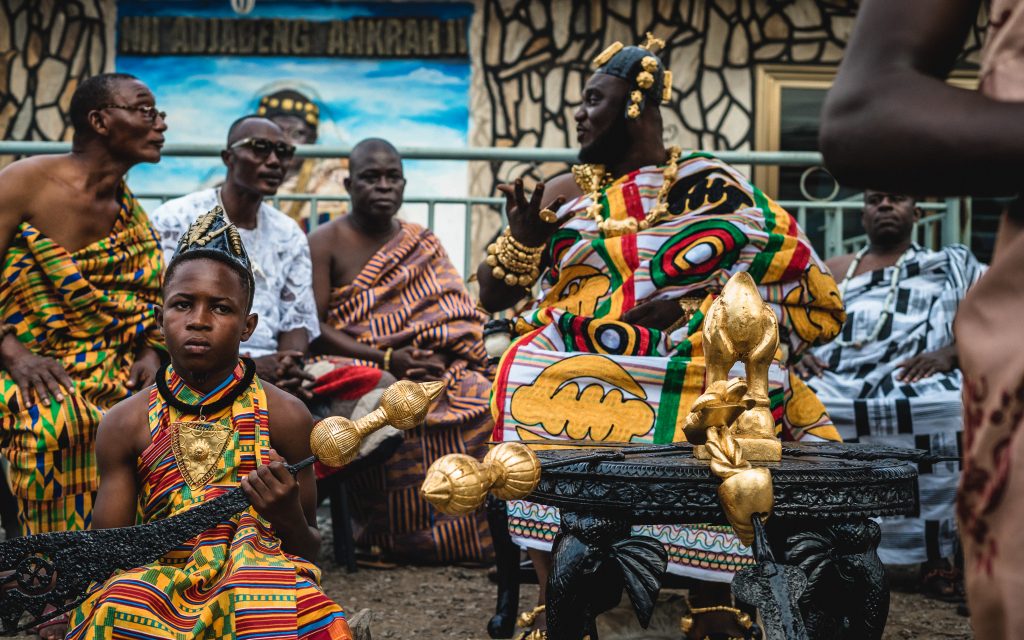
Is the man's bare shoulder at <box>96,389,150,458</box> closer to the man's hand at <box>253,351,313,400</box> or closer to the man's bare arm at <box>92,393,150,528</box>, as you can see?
the man's bare arm at <box>92,393,150,528</box>

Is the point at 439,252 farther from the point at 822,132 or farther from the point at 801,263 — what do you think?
the point at 822,132

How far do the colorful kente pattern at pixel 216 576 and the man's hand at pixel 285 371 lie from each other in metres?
1.61

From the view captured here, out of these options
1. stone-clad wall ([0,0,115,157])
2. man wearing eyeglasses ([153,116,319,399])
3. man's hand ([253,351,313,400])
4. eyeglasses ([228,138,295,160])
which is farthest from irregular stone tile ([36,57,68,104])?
man's hand ([253,351,313,400])

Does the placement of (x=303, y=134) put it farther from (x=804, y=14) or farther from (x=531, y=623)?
(x=531, y=623)

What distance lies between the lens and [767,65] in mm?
9172

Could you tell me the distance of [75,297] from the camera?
3932 mm

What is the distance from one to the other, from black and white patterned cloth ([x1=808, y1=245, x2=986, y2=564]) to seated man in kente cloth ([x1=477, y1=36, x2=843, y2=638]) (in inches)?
47.1

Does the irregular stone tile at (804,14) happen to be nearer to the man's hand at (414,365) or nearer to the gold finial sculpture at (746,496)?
the man's hand at (414,365)

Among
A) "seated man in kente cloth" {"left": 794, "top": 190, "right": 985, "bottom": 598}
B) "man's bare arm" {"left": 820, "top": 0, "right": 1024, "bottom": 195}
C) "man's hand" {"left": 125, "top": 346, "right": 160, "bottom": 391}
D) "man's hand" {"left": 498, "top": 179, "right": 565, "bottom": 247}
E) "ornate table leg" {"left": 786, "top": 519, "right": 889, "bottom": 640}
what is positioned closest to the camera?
"man's bare arm" {"left": 820, "top": 0, "right": 1024, "bottom": 195}

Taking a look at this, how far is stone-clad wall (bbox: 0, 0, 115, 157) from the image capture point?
30.1ft

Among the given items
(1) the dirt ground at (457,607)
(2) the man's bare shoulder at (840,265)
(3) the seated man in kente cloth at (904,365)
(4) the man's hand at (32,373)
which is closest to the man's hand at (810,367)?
(3) the seated man in kente cloth at (904,365)

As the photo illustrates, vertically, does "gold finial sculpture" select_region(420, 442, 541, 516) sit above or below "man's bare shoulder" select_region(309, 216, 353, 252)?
above

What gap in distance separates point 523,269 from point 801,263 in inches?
37.6

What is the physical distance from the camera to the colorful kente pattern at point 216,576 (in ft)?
7.83
